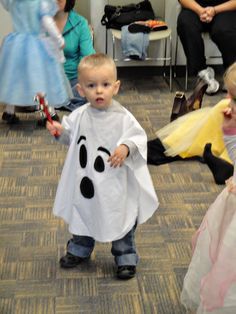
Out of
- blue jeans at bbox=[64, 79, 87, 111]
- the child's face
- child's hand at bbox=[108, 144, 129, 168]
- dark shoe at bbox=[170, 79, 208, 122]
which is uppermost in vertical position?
the child's face

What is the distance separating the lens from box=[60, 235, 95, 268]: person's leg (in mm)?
2234

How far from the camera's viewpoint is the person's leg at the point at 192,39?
435cm

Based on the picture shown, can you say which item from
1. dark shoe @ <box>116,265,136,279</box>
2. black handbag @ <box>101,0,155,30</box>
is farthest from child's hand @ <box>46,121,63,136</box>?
black handbag @ <box>101,0,155,30</box>

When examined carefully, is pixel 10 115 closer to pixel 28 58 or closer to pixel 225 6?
pixel 28 58

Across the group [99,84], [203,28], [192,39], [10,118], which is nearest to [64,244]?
[99,84]

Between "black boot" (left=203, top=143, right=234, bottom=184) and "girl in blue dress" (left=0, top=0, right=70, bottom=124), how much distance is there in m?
1.15

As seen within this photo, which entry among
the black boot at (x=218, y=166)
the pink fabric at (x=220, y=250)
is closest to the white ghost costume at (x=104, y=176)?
the pink fabric at (x=220, y=250)

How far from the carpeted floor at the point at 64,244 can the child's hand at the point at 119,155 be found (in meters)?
0.53

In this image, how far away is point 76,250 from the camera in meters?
2.24

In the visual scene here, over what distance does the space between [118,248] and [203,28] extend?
2727 millimetres

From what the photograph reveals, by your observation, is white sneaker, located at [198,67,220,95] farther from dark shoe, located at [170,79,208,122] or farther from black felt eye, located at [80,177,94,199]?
black felt eye, located at [80,177,94,199]

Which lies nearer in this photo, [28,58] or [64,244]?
[64,244]

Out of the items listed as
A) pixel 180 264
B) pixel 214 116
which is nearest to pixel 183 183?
pixel 214 116

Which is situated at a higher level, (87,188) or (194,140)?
(87,188)
